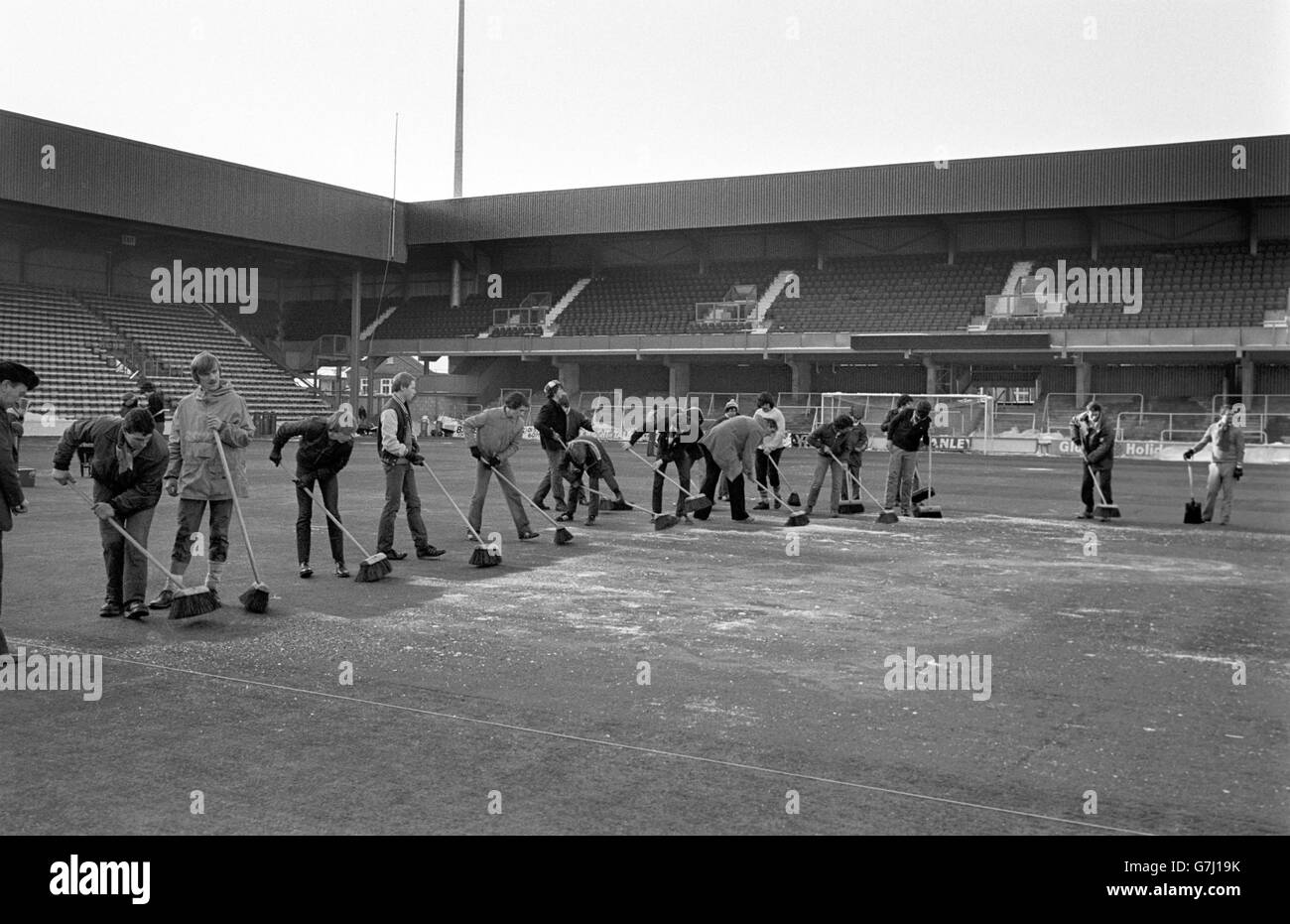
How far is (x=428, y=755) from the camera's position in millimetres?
5500

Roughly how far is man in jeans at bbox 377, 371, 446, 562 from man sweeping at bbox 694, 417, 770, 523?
5.26 metres

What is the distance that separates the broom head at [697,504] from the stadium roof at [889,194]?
107ft

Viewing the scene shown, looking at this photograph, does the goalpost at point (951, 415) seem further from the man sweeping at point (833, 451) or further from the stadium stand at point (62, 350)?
the stadium stand at point (62, 350)

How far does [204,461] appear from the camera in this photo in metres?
9.18

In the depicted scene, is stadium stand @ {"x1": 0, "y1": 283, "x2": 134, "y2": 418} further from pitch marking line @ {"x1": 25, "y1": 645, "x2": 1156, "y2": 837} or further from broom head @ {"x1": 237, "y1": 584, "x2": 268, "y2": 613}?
pitch marking line @ {"x1": 25, "y1": 645, "x2": 1156, "y2": 837}

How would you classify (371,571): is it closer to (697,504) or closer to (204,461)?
(204,461)

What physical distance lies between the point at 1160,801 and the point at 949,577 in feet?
21.3

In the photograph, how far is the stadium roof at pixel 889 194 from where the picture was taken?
135 ft

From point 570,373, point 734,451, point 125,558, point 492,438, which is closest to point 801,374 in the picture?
point 570,373

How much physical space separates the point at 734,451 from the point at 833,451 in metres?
2.10

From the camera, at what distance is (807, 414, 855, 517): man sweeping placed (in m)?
17.2

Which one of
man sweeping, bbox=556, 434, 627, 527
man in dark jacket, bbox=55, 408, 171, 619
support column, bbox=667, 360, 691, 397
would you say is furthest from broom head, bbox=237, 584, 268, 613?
support column, bbox=667, 360, 691, 397
